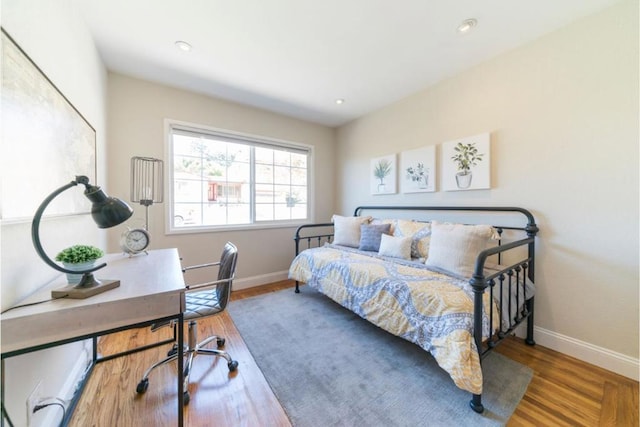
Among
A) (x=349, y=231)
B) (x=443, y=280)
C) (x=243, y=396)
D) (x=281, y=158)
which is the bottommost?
(x=243, y=396)

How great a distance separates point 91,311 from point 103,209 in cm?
39

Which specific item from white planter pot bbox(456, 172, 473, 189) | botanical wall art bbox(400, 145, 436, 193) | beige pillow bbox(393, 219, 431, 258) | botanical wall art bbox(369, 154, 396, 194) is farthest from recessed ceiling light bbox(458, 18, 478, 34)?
beige pillow bbox(393, 219, 431, 258)

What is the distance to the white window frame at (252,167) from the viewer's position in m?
2.66

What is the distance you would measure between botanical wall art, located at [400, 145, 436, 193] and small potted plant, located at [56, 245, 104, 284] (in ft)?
9.15

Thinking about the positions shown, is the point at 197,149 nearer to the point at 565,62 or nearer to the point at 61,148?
the point at 61,148

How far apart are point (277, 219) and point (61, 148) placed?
246 cm

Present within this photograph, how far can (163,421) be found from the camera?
1.22 metres

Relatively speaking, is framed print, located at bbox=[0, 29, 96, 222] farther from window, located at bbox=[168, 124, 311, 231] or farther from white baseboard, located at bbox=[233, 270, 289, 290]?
white baseboard, located at bbox=[233, 270, 289, 290]

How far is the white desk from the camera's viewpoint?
75cm

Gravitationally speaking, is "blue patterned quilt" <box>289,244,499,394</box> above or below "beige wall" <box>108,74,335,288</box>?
below

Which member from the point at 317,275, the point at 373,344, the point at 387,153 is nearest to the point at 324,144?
the point at 387,153

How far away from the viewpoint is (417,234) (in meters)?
2.46

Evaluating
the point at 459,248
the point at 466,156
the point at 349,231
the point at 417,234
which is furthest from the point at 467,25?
the point at 349,231

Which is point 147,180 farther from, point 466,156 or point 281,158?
point 466,156
